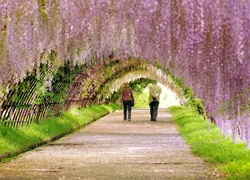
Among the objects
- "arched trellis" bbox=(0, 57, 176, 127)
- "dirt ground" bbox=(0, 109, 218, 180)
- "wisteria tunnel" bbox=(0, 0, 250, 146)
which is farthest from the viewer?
"arched trellis" bbox=(0, 57, 176, 127)

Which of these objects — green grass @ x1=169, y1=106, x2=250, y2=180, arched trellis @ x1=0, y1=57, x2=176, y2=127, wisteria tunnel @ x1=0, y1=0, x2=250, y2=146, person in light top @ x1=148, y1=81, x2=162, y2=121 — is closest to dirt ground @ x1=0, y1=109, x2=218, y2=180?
green grass @ x1=169, y1=106, x2=250, y2=180

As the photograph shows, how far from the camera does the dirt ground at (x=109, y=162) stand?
12227mm

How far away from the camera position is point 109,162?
1441cm

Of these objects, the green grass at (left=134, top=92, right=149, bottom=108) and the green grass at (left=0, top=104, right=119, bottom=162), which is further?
the green grass at (left=134, top=92, right=149, bottom=108)

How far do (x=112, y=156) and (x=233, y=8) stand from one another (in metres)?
9.69

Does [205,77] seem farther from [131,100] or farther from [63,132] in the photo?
[131,100]

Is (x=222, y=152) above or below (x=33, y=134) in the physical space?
below

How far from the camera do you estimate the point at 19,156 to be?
51.9ft

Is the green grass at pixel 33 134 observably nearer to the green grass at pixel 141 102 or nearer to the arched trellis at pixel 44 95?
the arched trellis at pixel 44 95

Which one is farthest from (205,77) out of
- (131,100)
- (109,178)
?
(131,100)

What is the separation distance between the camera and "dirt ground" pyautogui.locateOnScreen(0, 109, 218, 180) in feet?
40.1

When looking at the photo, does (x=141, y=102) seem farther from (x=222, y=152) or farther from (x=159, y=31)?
(x=159, y=31)

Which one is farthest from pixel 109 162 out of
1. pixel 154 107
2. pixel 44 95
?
pixel 154 107

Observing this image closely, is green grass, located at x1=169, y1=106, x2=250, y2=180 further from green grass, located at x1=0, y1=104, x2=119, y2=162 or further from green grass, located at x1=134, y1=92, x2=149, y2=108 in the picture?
green grass, located at x1=134, y1=92, x2=149, y2=108
